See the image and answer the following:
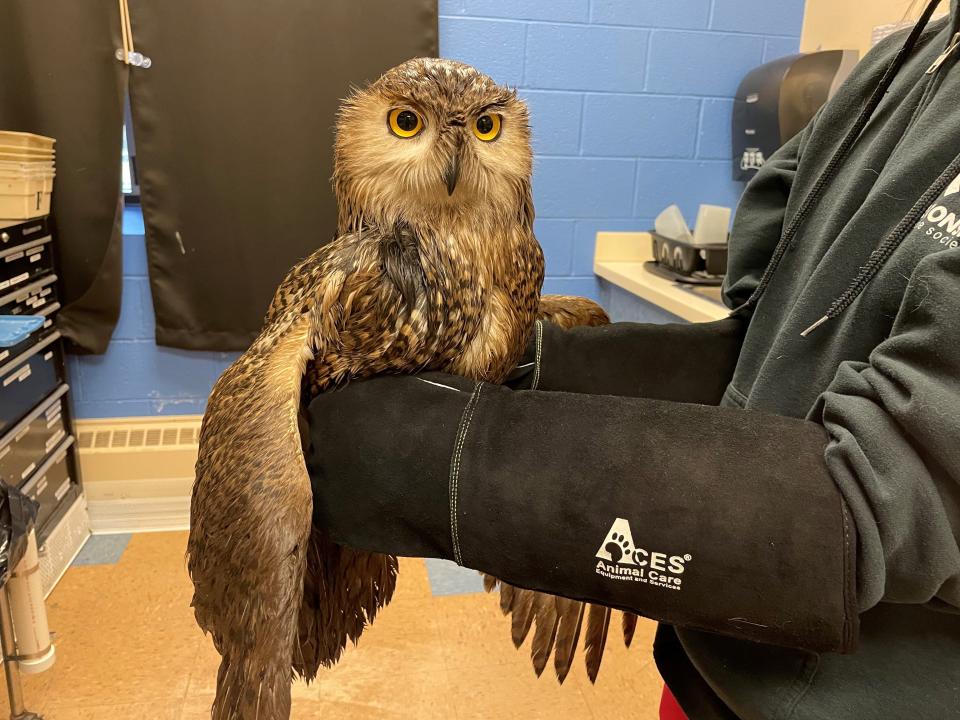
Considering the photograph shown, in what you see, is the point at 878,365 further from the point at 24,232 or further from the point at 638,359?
the point at 24,232

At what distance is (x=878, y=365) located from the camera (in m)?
0.61

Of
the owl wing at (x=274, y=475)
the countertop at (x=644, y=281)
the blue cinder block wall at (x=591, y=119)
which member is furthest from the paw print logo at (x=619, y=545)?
the blue cinder block wall at (x=591, y=119)

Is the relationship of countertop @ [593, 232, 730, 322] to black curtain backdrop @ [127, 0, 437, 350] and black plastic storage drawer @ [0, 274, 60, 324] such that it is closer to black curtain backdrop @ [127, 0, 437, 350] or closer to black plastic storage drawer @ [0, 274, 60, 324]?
black curtain backdrop @ [127, 0, 437, 350]

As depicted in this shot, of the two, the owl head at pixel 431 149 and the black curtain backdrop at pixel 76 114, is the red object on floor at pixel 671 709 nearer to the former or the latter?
the owl head at pixel 431 149

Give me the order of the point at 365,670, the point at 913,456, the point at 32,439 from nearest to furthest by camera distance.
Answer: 1. the point at 913,456
2. the point at 365,670
3. the point at 32,439

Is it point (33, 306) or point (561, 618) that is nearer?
point (561, 618)

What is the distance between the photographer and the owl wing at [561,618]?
1.18 meters

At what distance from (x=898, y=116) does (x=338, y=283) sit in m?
0.68

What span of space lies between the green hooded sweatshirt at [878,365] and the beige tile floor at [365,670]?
1.16 metres

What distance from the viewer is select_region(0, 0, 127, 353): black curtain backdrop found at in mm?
2209

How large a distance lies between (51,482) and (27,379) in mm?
397

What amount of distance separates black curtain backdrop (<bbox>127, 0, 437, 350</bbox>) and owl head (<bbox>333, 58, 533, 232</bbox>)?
151 cm

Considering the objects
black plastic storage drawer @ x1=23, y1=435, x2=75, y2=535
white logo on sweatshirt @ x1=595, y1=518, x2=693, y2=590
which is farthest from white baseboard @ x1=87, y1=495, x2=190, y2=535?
white logo on sweatshirt @ x1=595, y1=518, x2=693, y2=590

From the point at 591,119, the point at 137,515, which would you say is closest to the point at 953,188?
the point at 591,119
